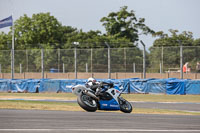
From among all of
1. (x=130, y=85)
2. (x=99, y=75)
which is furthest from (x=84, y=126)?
(x=99, y=75)

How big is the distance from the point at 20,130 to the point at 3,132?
0.44 metres

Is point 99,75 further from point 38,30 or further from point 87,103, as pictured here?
point 38,30

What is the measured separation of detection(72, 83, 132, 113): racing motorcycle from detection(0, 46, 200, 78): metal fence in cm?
1679

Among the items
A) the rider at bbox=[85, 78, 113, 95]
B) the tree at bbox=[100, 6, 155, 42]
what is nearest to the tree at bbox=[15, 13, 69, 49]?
the tree at bbox=[100, 6, 155, 42]

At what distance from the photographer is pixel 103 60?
36.4 meters

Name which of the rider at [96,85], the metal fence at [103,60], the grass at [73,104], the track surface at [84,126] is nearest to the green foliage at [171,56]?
the metal fence at [103,60]

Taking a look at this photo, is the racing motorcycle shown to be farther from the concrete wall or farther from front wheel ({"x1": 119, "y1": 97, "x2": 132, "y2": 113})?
the concrete wall

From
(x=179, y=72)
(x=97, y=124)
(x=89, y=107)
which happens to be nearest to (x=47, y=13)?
(x=179, y=72)

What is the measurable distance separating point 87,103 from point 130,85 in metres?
17.3

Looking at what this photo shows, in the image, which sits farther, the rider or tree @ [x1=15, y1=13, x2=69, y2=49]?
tree @ [x1=15, y1=13, x2=69, y2=49]

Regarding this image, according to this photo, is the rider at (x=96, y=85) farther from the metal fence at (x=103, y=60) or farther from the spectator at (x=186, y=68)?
the spectator at (x=186, y=68)

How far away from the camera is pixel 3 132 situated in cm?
912

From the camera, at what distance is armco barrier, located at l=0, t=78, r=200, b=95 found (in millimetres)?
30839

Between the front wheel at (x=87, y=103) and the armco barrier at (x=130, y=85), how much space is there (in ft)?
39.3
